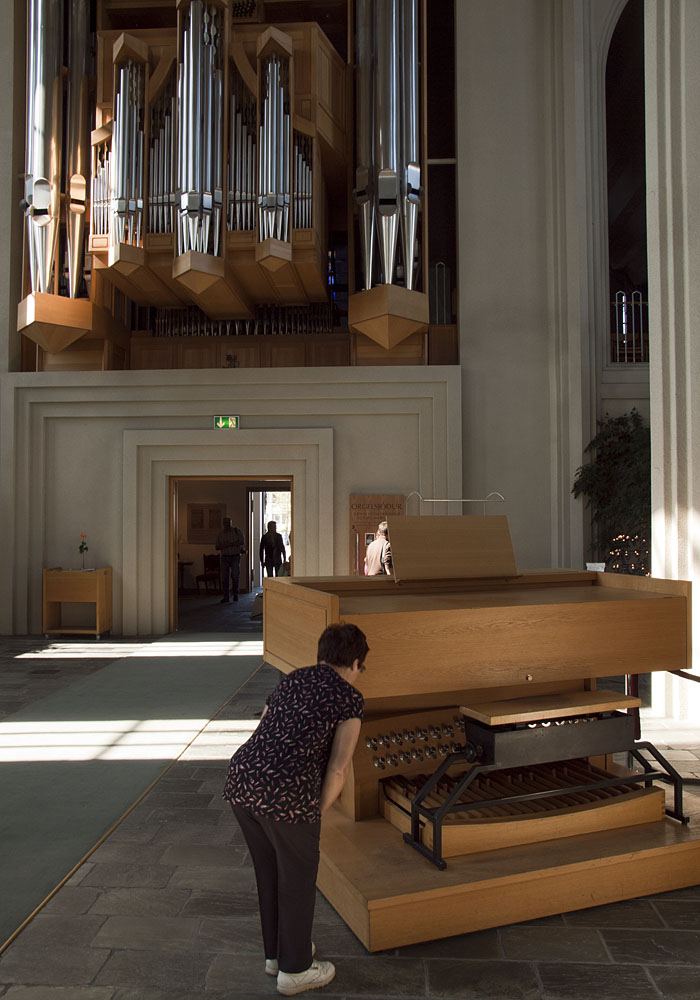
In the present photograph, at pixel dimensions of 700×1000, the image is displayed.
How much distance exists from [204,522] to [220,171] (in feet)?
30.6

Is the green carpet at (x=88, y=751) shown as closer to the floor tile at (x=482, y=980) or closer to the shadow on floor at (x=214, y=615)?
the floor tile at (x=482, y=980)

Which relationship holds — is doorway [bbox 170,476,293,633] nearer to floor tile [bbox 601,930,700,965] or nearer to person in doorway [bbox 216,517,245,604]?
person in doorway [bbox 216,517,245,604]

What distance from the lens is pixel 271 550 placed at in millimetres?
14438

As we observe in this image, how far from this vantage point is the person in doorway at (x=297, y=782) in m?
2.40

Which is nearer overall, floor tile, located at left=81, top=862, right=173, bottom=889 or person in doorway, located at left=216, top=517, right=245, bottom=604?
floor tile, located at left=81, top=862, right=173, bottom=889

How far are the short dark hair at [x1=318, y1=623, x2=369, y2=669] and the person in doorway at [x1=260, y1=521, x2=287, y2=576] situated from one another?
11711 mm

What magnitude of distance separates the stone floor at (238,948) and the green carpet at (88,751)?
22cm

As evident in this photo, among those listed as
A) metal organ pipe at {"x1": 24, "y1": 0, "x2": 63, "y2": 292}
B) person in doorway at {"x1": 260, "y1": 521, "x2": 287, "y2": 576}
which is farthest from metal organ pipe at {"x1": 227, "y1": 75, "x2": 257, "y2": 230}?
person in doorway at {"x1": 260, "y1": 521, "x2": 287, "y2": 576}

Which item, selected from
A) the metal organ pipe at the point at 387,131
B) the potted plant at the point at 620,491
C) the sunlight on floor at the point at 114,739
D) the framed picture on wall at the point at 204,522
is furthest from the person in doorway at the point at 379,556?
the framed picture on wall at the point at 204,522

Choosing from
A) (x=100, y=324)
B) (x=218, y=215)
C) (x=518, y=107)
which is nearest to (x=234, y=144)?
(x=218, y=215)

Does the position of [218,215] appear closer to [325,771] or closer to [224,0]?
[224,0]

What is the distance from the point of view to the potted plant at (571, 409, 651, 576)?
8883mm

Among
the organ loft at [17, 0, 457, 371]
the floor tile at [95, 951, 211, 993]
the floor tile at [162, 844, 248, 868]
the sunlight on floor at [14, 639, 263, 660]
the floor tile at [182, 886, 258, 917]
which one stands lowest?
the floor tile at [162, 844, 248, 868]

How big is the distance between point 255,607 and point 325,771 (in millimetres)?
9933
